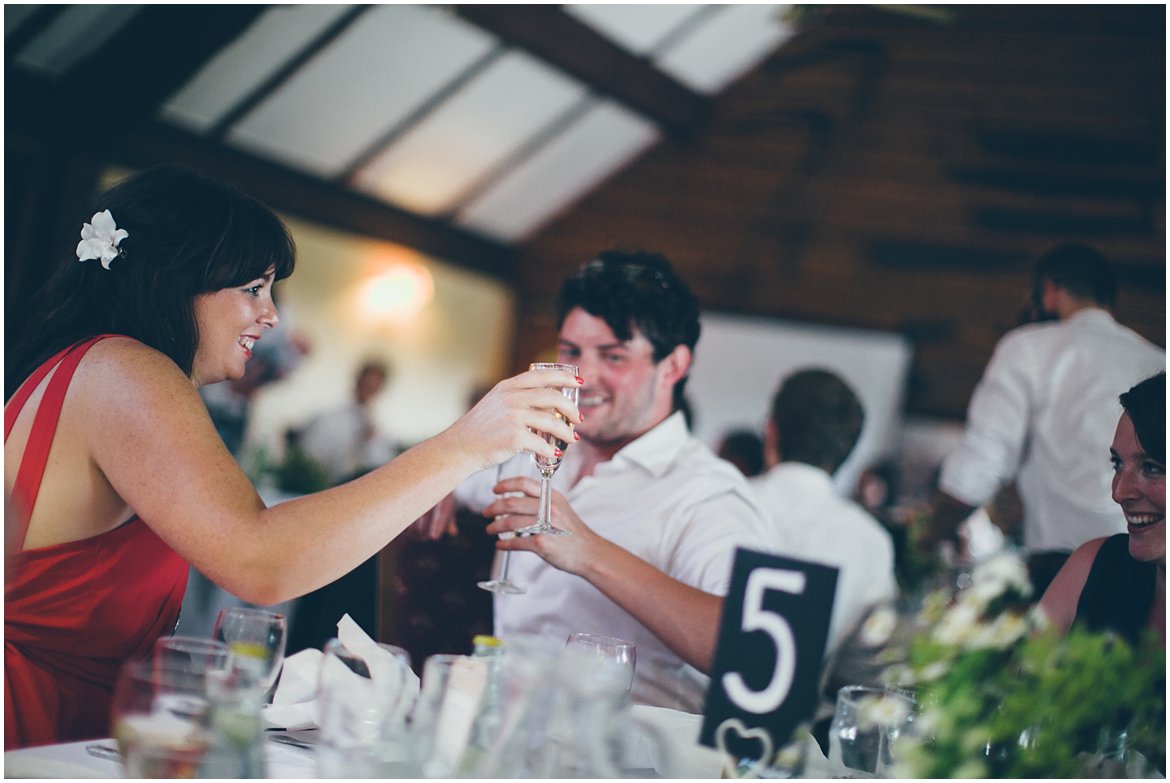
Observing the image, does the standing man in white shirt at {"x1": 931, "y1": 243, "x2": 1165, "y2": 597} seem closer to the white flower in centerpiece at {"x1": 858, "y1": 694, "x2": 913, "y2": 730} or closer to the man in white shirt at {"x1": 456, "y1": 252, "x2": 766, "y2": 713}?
the man in white shirt at {"x1": 456, "y1": 252, "x2": 766, "y2": 713}

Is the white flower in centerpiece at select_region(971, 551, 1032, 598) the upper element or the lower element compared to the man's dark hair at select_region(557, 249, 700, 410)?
lower

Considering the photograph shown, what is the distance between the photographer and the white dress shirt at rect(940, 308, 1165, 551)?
2920 millimetres

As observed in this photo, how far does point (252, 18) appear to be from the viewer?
5465mm

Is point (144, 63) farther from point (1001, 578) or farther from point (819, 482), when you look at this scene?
point (1001, 578)

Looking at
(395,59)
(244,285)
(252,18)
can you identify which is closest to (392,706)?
(244,285)

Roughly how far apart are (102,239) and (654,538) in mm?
1052

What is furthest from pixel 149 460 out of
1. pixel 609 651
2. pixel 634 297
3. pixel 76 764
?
pixel 634 297

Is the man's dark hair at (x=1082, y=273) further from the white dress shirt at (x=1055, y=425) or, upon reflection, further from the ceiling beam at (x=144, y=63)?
the ceiling beam at (x=144, y=63)

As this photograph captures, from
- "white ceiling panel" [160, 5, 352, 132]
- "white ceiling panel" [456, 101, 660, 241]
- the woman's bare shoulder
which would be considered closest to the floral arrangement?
the woman's bare shoulder

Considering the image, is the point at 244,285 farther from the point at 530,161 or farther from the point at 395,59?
the point at 530,161

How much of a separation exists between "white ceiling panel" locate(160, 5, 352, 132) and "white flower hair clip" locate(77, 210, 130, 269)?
455cm

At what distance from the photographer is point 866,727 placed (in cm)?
140

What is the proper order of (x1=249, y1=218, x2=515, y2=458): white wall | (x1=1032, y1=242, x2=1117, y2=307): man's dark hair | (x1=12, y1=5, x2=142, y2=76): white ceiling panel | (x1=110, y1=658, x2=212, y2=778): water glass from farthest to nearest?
(x1=249, y1=218, x2=515, y2=458): white wall < (x1=12, y1=5, x2=142, y2=76): white ceiling panel < (x1=1032, y1=242, x2=1117, y2=307): man's dark hair < (x1=110, y1=658, x2=212, y2=778): water glass

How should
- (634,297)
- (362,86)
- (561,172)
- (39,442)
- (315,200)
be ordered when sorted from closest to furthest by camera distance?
(39,442)
(634,297)
(362,86)
(315,200)
(561,172)
